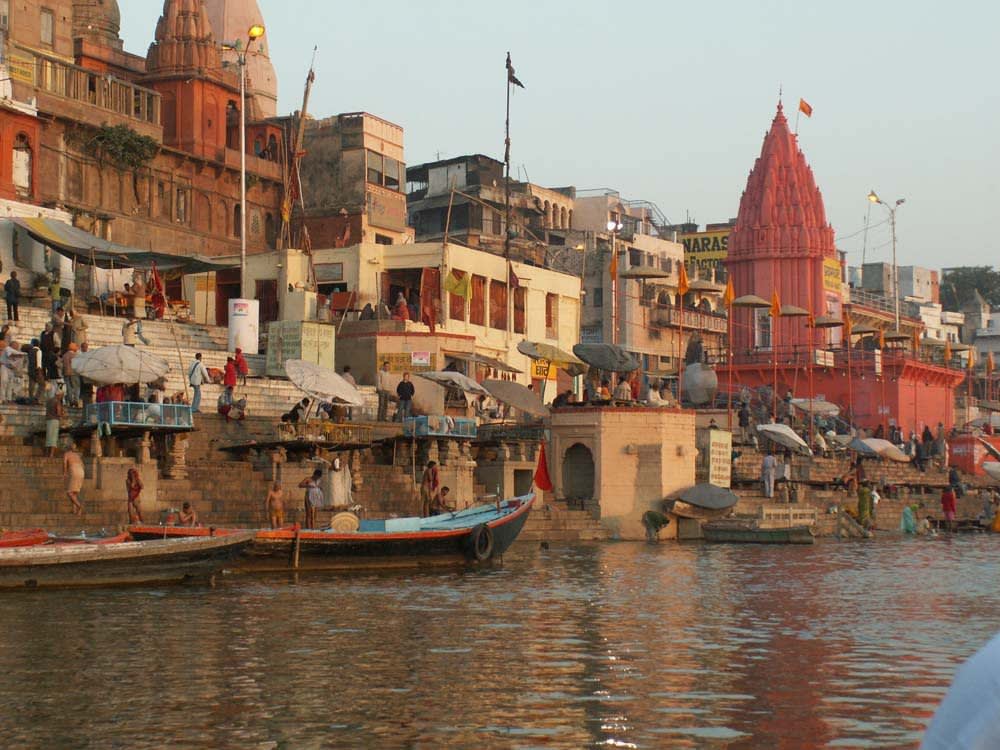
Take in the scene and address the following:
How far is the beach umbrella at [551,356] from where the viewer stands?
39.3 m

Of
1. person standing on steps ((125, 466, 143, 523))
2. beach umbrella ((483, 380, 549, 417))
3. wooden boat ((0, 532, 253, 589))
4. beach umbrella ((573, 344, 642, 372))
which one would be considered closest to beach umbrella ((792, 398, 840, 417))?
beach umbrella ((573, 344, 642, 372))

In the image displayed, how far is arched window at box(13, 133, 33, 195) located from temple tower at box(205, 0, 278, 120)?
15.8 metres

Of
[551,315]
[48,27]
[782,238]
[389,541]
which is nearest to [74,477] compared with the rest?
[389,541]

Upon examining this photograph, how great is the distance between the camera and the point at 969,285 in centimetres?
10444

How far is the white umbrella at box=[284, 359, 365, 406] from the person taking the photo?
90.1 ft

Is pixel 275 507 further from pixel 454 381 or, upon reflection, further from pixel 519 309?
pixel 519 309

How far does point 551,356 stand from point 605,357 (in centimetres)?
267

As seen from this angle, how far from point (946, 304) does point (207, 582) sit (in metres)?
88.9

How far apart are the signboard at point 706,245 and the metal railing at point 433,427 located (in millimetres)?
43365

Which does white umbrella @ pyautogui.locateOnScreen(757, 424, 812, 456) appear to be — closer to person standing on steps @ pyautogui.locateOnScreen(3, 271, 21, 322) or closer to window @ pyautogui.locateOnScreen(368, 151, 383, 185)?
window @ pyautogui.locateOnScreen(368, 151, 383, 185)

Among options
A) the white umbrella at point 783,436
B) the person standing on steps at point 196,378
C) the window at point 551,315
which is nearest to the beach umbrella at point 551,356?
the window at point 551,315

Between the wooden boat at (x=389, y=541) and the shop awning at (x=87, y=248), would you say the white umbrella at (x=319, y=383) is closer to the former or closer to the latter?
the wooden boat at (x=389, y=541)

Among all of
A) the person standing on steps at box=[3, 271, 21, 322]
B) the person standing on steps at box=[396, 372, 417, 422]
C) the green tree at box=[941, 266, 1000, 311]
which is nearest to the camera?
the person standing on steps at box=[3, 271, 21, 322]

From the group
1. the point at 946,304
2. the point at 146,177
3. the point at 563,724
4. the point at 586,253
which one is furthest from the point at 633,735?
the point at 946,304
